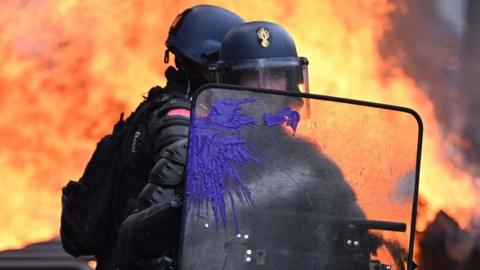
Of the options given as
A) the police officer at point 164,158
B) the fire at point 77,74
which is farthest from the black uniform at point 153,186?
the fire at point 77,74

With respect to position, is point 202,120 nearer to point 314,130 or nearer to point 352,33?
point 314,130

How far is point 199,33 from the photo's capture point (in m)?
3.56

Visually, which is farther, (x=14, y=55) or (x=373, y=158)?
(x=14, y=55)

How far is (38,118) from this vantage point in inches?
280

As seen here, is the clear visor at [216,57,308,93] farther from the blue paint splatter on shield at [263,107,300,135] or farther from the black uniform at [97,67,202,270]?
the blue paint splatter on shield at [263,107,300,135]

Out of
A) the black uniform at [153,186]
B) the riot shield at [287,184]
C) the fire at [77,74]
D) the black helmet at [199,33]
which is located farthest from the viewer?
the fire at [77,74]

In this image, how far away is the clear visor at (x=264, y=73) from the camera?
10.5 ft

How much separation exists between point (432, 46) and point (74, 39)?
2566 mm

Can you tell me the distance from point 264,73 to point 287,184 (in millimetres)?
608

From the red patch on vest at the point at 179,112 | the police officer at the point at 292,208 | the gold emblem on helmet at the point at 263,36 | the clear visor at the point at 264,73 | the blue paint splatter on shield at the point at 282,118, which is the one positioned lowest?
the police officer at the point at 292,208

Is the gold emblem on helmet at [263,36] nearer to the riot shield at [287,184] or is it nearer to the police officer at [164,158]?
the police officer at [164,158]

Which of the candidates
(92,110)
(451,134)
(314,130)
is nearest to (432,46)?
(451,134)

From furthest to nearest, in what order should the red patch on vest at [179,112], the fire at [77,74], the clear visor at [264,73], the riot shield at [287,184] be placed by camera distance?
the fire at [77,74] → the clear visor at [264,73] → the red patch on vest at [179,112] → the riot shield at [287,184]

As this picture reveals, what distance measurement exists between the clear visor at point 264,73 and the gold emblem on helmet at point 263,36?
0.16 feet
